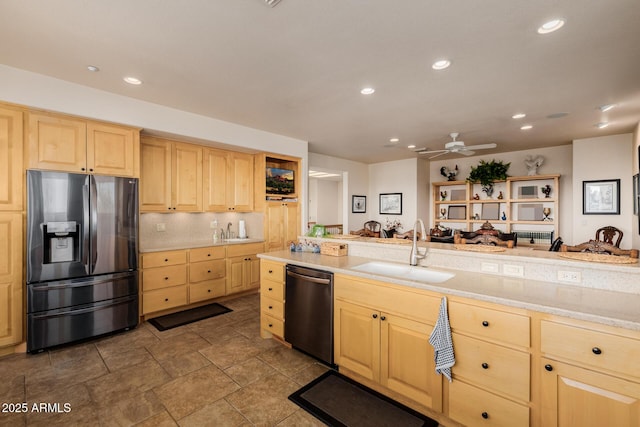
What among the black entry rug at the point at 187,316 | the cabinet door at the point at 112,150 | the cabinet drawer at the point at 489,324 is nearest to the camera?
the cabinet drawer at the point at 489,324

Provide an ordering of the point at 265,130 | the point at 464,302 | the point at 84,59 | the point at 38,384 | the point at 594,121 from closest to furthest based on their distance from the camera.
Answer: the point at 464,302, the point at 38,384, the point at 84,59, the point at 594,121, the point at 265,130

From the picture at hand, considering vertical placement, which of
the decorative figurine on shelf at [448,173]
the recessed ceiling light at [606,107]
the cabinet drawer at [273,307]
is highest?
the recessed ceiling light at [606,107]

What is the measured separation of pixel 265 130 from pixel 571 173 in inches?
237

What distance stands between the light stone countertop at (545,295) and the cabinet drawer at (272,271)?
88 centimetres

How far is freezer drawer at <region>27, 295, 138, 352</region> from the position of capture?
281 centimetres

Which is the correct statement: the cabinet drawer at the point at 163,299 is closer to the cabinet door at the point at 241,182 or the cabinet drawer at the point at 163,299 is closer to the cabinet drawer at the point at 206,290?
the cabinet drawer at the point at 206,290

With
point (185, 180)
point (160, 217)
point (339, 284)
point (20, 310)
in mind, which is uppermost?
point (185, 180)

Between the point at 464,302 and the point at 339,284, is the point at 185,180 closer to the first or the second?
the point at 339,284

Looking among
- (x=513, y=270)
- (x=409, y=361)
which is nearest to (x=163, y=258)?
(x=409, y=361)

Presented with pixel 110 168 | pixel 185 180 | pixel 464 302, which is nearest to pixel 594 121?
pixel 464 302

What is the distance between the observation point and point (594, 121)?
412 centimetres

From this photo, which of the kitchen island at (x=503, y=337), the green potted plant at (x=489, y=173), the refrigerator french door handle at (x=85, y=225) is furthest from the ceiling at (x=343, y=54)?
the green potted plant at (x=489, y=173)

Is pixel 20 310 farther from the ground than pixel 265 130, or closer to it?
closer to it

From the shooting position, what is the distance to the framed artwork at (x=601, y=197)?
4.88 m
